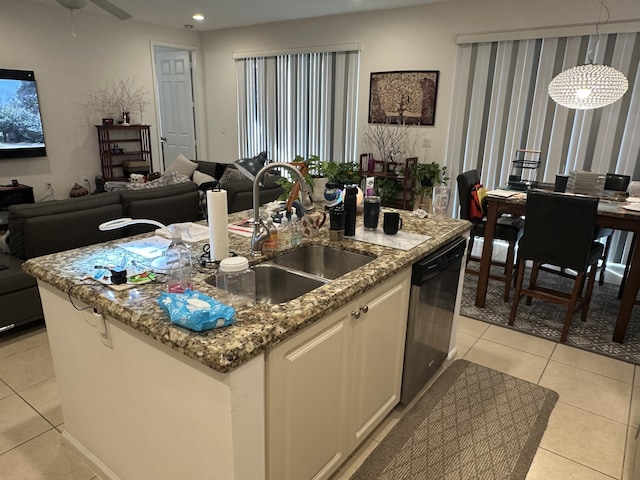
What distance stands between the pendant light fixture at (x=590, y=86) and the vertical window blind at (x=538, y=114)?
0.88 meters

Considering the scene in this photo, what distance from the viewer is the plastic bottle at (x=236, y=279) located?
1.46 m

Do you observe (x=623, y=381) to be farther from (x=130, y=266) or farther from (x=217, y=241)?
(x=130, y=266)

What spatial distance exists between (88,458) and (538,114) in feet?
16.4

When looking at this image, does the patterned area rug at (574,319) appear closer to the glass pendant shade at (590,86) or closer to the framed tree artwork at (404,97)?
the glass pendant shade at (590,86)

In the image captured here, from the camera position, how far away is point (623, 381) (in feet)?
8.74

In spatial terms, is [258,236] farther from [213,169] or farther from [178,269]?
[213,169]

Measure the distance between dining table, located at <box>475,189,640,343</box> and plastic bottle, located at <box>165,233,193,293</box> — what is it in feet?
8.55

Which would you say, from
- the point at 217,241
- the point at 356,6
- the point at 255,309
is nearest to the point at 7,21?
the point at 356,6

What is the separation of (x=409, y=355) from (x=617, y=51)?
3.98 m

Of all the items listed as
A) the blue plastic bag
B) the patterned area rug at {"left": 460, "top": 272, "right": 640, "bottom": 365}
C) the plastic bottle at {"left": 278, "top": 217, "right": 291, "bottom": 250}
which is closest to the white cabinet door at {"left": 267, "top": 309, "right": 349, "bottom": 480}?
the blue plastic bag

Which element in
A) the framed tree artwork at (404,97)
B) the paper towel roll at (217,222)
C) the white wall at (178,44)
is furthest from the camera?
the framed tree artwork at (404,97)

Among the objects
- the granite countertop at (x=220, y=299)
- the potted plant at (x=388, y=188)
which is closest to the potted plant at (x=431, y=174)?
the potted plant at (x=388, y=188)

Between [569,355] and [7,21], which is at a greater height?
[7,21]

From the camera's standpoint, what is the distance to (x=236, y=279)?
5.20ft
